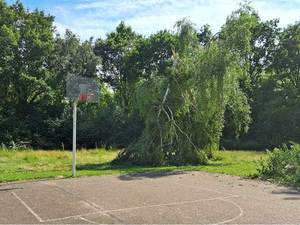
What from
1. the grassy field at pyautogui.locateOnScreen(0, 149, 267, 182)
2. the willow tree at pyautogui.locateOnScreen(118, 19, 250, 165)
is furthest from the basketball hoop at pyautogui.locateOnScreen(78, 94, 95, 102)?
the willow tree at pyautogui.locateOnScreen(118, 19, 250, 165)

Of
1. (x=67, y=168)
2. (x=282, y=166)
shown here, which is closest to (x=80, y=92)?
(x=67, y=168)

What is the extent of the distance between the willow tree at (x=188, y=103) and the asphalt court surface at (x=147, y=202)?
17.0 feet

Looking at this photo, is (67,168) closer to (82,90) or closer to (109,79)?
(82,90)

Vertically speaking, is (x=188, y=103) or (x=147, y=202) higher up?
(x=188, y=103)

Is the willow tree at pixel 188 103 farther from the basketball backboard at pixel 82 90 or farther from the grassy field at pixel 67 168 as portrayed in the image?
the basketball backboard at pixel 82 90

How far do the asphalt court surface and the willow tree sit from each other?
5193 millimetres

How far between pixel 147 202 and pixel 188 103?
11051 mm

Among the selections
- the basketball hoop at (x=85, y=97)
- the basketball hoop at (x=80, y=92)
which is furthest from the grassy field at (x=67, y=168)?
the basketball hoop at (x=85, y=97)

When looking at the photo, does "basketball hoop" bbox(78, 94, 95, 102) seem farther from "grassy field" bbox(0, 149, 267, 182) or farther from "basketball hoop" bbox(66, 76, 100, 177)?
"grassy field" bbox(0, 149, 267, 182)

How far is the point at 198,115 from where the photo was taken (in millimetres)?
17594

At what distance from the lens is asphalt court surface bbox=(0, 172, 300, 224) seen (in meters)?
6.30

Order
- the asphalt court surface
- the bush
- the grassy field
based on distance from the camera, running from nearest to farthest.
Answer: the asphalt court surface
the bush
the grassy field

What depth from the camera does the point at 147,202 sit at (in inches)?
307

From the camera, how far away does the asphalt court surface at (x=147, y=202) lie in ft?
20.7
